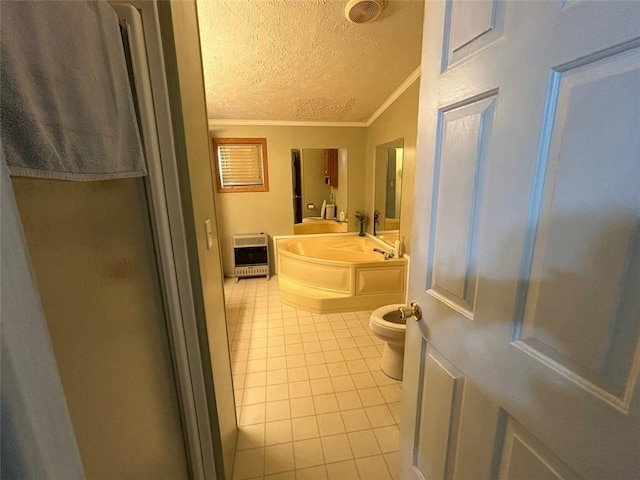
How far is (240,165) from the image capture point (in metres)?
3.93

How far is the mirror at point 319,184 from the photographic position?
4.04 metres

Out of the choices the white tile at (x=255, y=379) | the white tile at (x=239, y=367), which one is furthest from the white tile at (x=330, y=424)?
the white tile at (x=239, y=367)

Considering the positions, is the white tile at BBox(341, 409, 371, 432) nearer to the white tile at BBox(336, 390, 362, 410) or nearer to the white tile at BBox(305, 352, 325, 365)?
the white tile at BBox(336, 390, 362, 410)

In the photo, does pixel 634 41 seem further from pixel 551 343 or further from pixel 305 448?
pixel 305 448

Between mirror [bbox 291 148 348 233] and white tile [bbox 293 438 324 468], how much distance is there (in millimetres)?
3055

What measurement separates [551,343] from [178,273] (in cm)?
103

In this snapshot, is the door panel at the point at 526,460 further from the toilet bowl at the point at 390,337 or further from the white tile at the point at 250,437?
the white tile at the point at 250,437

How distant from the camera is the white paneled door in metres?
0.43

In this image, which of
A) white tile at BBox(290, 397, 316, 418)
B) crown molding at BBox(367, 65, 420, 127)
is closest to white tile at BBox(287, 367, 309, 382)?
white tile at BBox(290, 397, 316, 418)

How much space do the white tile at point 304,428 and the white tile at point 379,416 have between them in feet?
1.13

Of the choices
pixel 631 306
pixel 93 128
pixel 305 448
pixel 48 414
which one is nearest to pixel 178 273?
pixel 93 128

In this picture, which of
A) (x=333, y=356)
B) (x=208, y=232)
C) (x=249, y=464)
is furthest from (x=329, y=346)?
(x=208, y=232)

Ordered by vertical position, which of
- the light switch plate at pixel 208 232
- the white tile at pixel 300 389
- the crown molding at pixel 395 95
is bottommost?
the white tile at pixel 300 389

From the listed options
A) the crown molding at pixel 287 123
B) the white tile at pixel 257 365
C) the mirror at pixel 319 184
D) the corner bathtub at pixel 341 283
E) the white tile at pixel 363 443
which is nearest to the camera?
the white tile at pixel 363 443
